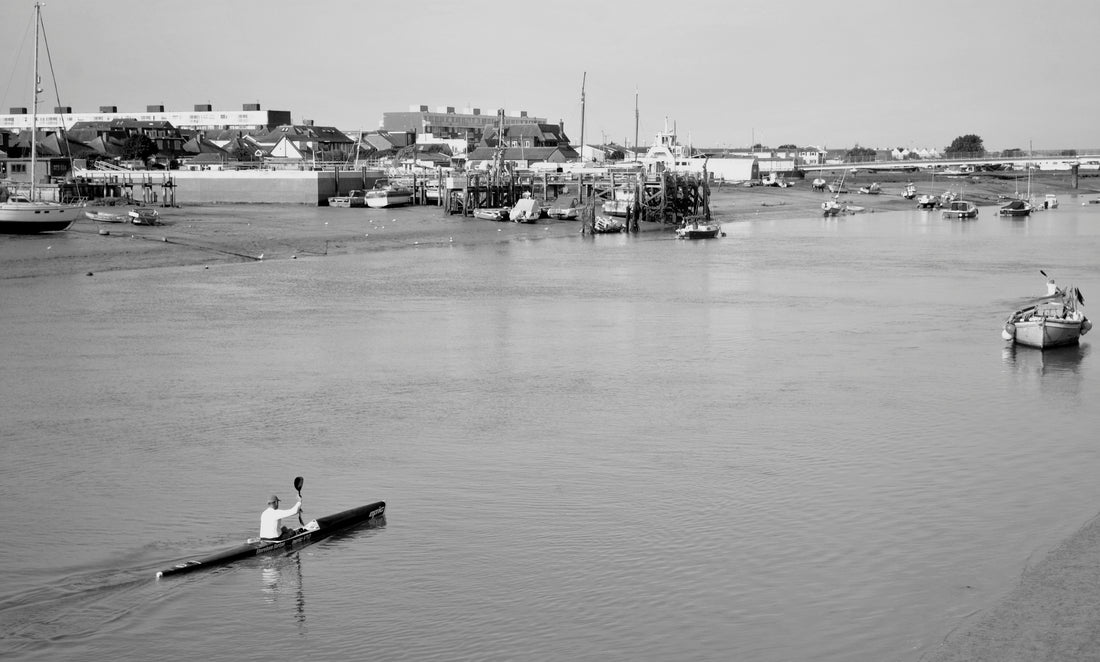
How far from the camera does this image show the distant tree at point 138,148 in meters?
114

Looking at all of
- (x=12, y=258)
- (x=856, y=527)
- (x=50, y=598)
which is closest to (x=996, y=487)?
(x=856, y=527)

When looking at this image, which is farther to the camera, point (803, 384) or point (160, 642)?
point (803, 384)

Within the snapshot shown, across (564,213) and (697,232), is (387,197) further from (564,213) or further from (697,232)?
(697,232)

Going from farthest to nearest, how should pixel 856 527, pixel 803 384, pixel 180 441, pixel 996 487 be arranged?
1. pixel 803 384
2. pixel 180 441
3. pixel 996 487
4. pixel 856 527

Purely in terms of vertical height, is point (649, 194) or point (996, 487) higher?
point (649, 194)

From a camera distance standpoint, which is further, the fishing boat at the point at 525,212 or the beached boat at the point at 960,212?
the beached boat at the point at 960,212

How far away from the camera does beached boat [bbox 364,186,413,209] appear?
88.6 meters

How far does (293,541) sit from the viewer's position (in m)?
15.6

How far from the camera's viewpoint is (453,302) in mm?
40094

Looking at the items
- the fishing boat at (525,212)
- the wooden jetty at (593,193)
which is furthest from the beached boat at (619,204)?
the fishing boat at (525,212)

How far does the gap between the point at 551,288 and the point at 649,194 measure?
41.9 metres

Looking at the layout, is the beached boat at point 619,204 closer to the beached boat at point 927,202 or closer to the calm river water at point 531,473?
the beached boat at point 927,202

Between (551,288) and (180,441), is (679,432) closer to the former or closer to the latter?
(180,441)

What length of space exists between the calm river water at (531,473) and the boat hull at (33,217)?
17.5 metres
